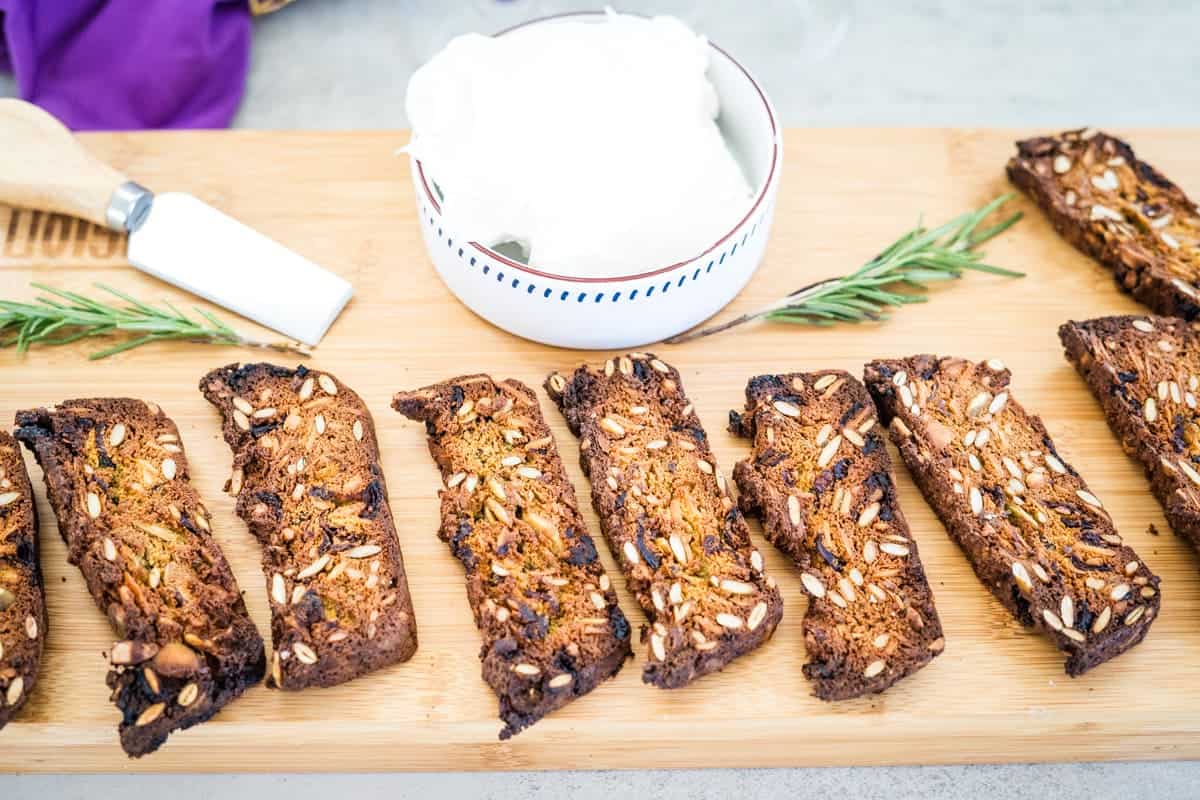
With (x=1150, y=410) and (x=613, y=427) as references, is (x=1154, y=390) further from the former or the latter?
(x=613, y=427)

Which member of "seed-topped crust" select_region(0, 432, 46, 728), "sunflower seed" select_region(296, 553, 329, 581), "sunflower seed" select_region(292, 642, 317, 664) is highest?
"sunflower seed" select_region(296, 553, 329, 581)

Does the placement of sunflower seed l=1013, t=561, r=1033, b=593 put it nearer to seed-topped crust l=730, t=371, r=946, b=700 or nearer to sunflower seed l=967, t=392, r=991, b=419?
seed-topped crust l=730, t=371, r=946, b=700

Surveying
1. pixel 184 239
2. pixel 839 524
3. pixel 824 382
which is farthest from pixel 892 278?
pixel 184 239

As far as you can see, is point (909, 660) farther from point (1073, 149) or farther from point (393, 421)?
point (1073, 149)

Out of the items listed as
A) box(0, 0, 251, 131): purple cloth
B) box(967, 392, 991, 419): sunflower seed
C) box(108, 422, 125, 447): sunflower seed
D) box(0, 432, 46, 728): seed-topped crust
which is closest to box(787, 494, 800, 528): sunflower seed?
box(967, 392, 991, 419): sunflower seed

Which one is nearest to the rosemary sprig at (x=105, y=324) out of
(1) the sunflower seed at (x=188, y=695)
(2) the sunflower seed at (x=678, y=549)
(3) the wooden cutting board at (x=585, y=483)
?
(3) the wooden cutting board at (x=585, y=483)

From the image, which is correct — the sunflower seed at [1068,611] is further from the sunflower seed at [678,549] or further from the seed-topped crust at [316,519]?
the seed-topped crust at [316,519]
